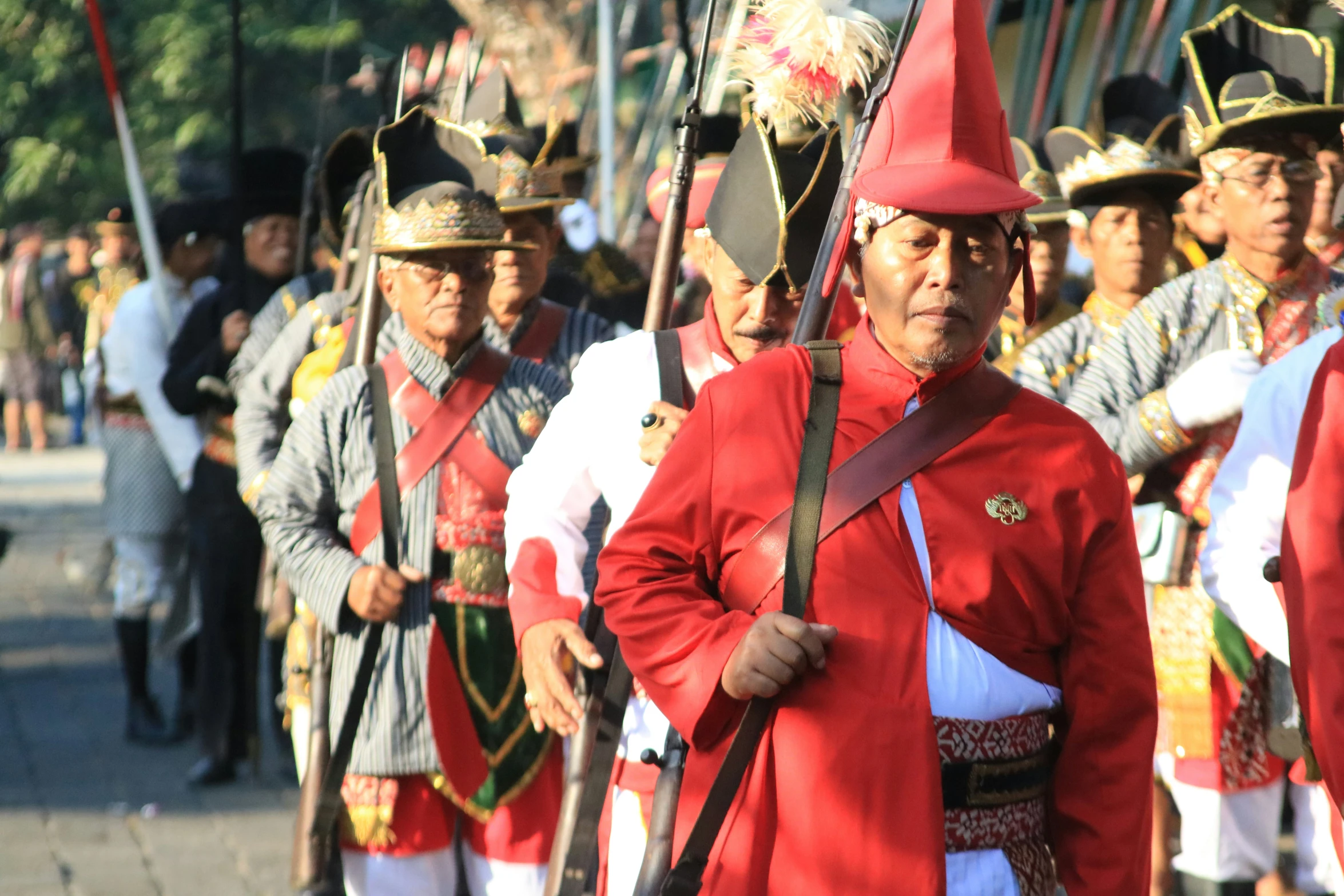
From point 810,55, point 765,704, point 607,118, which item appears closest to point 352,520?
point 810,55

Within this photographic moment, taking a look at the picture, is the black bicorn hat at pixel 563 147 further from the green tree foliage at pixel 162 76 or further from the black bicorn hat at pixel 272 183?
the green tree foliage at pixel 162 76

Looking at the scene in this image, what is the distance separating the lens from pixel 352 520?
4680mm

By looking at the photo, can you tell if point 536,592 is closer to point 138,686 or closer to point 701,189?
point 701,189

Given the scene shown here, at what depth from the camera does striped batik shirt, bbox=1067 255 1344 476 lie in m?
5.05

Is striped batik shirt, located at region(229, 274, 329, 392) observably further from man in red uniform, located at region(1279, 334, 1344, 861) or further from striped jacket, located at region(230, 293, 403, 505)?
man in red uniform, located at region(1279, 334, 1344, 861)

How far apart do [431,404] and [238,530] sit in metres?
3.61

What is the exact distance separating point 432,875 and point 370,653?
567 mm

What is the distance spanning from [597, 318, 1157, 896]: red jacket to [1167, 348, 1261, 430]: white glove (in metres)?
1.89

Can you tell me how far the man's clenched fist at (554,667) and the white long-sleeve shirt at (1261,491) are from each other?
1273mm

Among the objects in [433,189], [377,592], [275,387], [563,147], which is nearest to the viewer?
[377,592]

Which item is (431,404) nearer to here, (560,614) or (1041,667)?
(560,614)

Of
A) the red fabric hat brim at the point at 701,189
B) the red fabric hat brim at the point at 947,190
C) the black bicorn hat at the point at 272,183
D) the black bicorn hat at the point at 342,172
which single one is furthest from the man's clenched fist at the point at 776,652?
the black bicorn hat at the point at 272,183

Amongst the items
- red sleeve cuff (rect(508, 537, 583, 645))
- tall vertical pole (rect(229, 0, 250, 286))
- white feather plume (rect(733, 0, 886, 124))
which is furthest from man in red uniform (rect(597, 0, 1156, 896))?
tall vertical pole (rect(229, 0, 250, 286))

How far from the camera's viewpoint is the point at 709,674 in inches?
104
